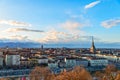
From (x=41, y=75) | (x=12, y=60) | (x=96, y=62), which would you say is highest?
(x=12, y=60)

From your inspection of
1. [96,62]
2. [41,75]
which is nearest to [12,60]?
[96,62]

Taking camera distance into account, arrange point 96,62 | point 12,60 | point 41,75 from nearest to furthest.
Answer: point 41,75 < point 12,60 < point 96,62

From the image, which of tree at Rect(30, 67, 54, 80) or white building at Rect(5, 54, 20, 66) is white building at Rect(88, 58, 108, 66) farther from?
tree at Rect(30, 67, 54, 80)

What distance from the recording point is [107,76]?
939 inches

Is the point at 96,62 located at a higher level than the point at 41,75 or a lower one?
lower

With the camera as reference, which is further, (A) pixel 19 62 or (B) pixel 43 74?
(A) pixel 19 62

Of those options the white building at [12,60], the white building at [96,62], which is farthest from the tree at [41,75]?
the white building at [96,62]

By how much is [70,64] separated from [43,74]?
2386 cm

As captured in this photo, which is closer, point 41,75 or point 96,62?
point 41,75

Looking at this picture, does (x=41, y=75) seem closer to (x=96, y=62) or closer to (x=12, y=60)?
(x=12, y=60)

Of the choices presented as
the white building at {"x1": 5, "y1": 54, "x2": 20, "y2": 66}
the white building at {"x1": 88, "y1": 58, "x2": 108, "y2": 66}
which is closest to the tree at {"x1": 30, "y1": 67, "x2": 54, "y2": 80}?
the white building at {"x1": 5, "y1": 54, "x2": 20, "y2": 66}

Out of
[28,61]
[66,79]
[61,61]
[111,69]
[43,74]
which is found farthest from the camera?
[61,61]

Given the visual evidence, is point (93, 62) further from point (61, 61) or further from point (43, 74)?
point (43, 74)

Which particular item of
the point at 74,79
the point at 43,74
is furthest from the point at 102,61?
the point at 74,79
